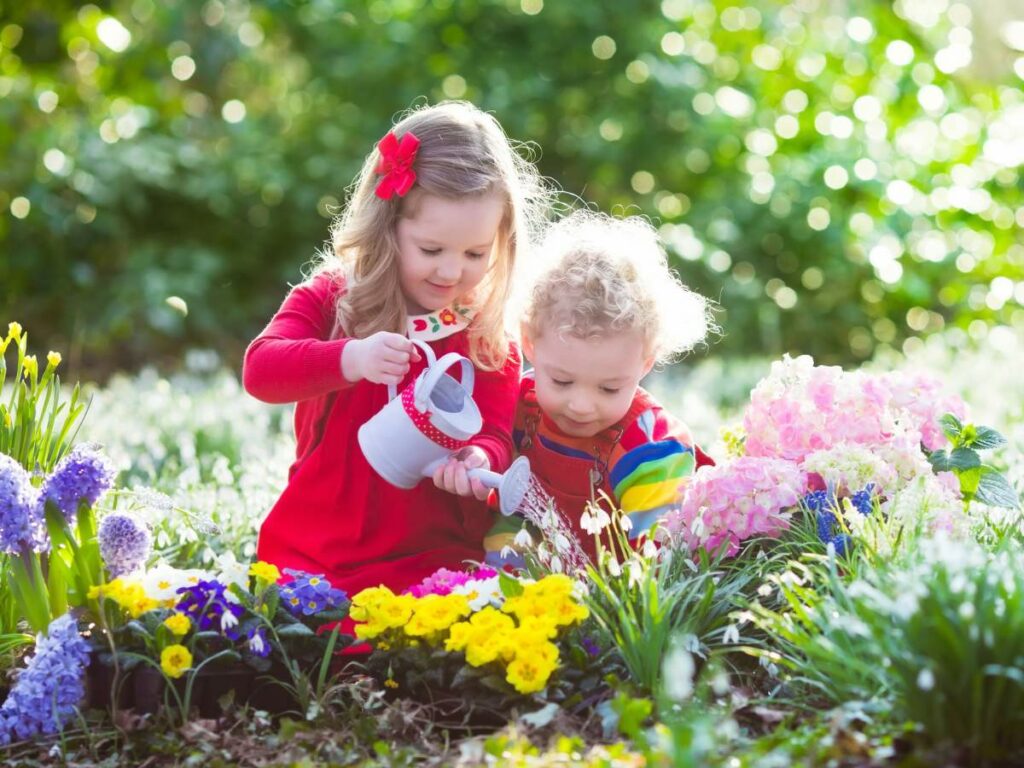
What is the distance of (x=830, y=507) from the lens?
109 inches

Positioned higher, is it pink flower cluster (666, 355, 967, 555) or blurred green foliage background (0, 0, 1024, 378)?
blurred green foliage background (0, 0, 1024, 378)

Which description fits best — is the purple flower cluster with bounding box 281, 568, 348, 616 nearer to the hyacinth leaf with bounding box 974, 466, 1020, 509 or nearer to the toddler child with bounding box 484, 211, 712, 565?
the toddler child with bounding box 484, 211, 712, 565

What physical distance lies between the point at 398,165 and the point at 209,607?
1137 mm

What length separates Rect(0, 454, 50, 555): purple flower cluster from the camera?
2318 millimetres

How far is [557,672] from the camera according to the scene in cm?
232

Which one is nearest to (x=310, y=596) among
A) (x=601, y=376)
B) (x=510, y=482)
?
(x=510, y=482)

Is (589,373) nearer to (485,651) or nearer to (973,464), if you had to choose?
(485,651)

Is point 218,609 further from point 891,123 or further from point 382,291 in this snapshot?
point 891,123

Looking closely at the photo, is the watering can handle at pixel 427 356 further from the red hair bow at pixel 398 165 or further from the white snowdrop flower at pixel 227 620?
the white snowdrop flower at pixel 227 620

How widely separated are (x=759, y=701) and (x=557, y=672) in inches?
15.2

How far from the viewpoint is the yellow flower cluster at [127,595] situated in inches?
92.0

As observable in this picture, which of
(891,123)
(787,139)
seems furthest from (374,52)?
(891,123)

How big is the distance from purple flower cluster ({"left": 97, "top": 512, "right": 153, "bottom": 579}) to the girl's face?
916 millimetres

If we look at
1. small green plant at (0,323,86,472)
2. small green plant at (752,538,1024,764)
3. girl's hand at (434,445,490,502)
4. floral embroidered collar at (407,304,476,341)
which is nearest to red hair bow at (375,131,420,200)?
floral embroidered collar at (407,304,476,341)
